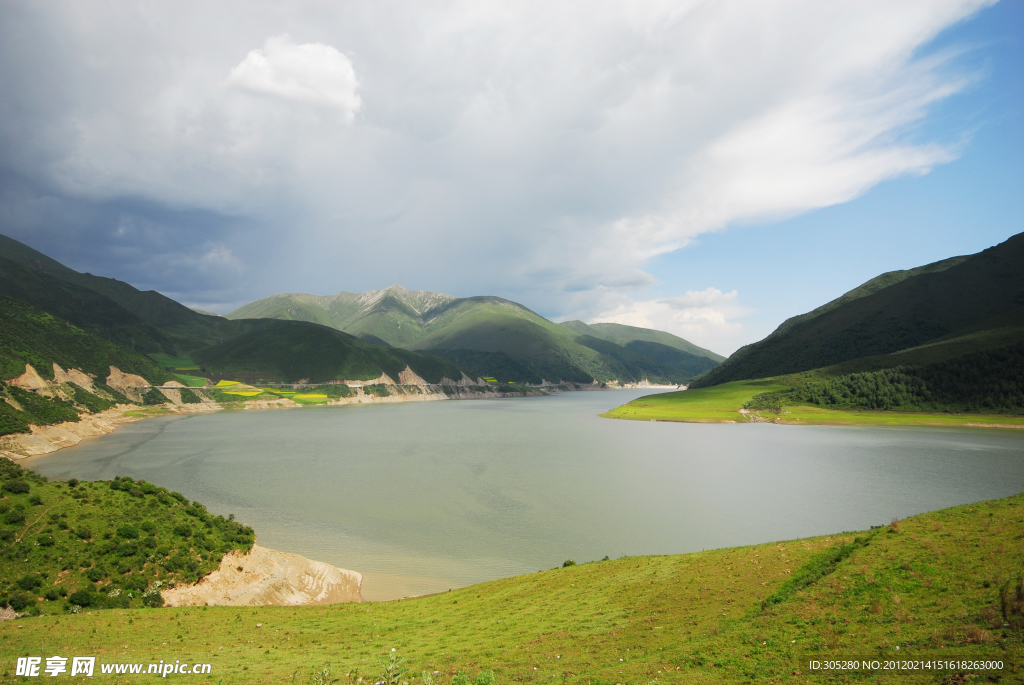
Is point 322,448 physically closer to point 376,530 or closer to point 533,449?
point 533,449

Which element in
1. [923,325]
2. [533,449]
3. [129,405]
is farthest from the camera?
[923,325]

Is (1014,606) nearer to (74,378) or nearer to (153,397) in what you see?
(74,378)

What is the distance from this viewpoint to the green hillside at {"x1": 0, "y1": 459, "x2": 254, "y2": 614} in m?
19.5

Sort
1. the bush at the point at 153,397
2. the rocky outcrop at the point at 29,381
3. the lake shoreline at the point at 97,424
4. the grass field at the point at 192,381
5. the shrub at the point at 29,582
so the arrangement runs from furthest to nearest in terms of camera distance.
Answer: the grass field at the point at 192,381, the bush at the point at 153,397, the rocky outcrop at the point at 29,381, the lake shoreline at the point at 97,424, the shrub at the point at 29,582

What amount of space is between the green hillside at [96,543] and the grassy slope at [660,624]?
3731 millimetres

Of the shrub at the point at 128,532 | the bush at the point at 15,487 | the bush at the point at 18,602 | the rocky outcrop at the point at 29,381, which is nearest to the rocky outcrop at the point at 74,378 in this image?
the rocky outcrop at the point at 29,381

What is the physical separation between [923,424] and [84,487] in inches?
4990

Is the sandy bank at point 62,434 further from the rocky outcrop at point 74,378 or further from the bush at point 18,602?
the bush at point 18,602

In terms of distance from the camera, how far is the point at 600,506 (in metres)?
39.0

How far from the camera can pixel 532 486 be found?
152 ft

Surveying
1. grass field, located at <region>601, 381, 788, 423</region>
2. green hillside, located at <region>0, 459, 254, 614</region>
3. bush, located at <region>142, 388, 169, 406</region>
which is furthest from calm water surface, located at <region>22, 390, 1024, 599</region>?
bush, located at <region>142, 388, 169, 406</region>

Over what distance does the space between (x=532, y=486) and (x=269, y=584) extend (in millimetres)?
26709

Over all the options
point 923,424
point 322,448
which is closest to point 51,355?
point 322,448

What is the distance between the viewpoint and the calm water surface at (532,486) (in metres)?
30.3
